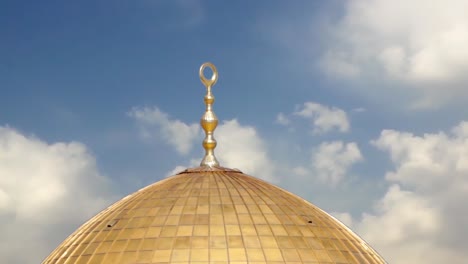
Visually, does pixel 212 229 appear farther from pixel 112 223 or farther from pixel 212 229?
pixel 112 223

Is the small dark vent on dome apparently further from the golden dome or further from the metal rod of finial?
the metal rod of finial

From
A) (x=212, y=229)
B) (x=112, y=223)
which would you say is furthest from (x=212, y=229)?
(x=112, y=223)

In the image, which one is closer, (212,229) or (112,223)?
(212,229)

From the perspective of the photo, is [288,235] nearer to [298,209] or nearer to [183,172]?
[298,209]

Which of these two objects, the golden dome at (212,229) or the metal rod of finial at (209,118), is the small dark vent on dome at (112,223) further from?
the metal rod of finial at (209,118)

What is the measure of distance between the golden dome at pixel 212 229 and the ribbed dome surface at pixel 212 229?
4 cm

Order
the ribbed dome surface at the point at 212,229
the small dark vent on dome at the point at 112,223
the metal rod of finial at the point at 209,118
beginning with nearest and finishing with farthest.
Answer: the ribbed dome surface at the point at 212,229 < the small dark vent on dome at the point at 112,223 < the metal rod of finial at the point at 209,118

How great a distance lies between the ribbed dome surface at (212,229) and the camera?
51812 mm

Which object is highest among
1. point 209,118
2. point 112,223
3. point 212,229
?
point 209,118

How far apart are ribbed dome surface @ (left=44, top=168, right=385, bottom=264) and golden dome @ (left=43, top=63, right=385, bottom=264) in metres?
0.04

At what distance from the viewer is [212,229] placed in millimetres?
52500

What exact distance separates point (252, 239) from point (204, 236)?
2.01 meters

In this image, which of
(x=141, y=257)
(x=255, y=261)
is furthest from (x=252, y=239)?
(x=141, y=257)

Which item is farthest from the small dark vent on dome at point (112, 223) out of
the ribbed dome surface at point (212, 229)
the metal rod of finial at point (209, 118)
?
the metal rod of finial at point (209, 118)
